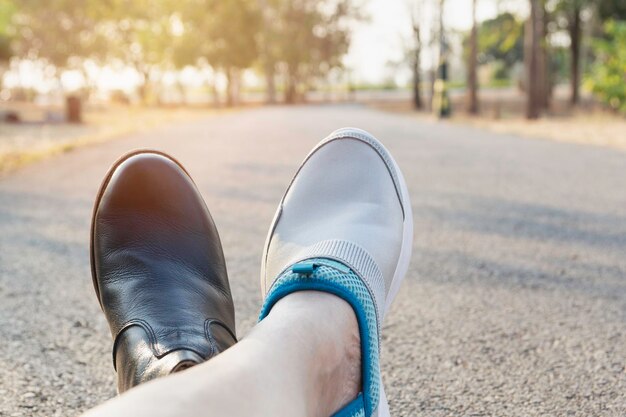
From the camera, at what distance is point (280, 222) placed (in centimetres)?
162

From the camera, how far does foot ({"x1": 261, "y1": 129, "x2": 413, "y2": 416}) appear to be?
45.2 inches

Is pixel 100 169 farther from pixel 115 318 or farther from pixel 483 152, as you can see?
pixel 115 318

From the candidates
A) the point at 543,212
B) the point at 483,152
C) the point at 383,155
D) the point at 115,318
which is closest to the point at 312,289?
the point at 115,318

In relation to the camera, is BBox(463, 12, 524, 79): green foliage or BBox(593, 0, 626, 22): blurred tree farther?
BBox(593, 0, 626, 22): blurred tree

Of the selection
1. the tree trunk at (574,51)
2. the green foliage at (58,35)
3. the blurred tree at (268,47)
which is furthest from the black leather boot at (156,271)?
the green foliage at (58,35)

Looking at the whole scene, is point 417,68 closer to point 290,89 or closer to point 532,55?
point 290,89

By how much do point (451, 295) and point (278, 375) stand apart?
1.38 m

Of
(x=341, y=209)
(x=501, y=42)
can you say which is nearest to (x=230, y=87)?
(x=501, y=42)

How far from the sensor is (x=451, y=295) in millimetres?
2217

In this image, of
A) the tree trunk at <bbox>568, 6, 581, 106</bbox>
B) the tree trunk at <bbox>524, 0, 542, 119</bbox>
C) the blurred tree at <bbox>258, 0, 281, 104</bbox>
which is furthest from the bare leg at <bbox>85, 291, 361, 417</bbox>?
the blurred tree at <bbox>258, 0, 281, 104</bbox>

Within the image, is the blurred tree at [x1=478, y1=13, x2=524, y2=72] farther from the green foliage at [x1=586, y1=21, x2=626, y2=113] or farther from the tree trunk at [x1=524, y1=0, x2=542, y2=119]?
the green foliage at [x1=586, y1=21, x2=626, y2=113]

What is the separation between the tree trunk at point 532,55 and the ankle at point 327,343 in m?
13.0

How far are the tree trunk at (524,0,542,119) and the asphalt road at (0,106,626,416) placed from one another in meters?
9.14

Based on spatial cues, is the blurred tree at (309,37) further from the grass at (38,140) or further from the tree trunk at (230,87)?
the grass at (38,140)
